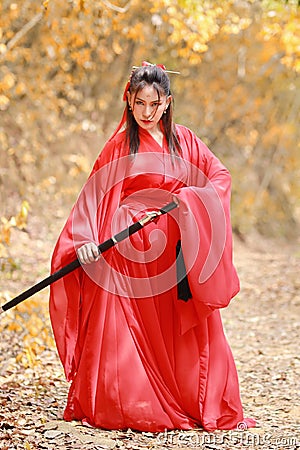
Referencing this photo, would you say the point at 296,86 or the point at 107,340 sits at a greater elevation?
the point at 296,86

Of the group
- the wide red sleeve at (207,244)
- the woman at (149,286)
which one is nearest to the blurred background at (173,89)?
the woman at (149,286)

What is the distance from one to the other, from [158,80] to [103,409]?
1.67m

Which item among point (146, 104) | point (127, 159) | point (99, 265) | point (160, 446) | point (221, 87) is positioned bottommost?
point (160, 446)

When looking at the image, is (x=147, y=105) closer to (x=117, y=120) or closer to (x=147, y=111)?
(x=147, y=111)

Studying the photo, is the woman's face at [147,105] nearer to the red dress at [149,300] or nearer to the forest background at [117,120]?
the red dress at [149,300]

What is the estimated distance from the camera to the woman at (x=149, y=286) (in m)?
3.65

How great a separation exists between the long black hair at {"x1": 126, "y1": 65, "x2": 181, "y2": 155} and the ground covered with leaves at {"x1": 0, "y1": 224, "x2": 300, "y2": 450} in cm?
145

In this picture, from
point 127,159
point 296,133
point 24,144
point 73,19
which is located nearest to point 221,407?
point 127,159

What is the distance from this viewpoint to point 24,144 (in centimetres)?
1137

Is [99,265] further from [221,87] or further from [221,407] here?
[221,87]

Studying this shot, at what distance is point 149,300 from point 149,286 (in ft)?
0.24

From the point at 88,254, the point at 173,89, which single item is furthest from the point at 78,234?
the point at 173,89

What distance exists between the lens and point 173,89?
13.9 meters

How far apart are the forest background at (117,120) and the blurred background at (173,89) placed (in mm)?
27
